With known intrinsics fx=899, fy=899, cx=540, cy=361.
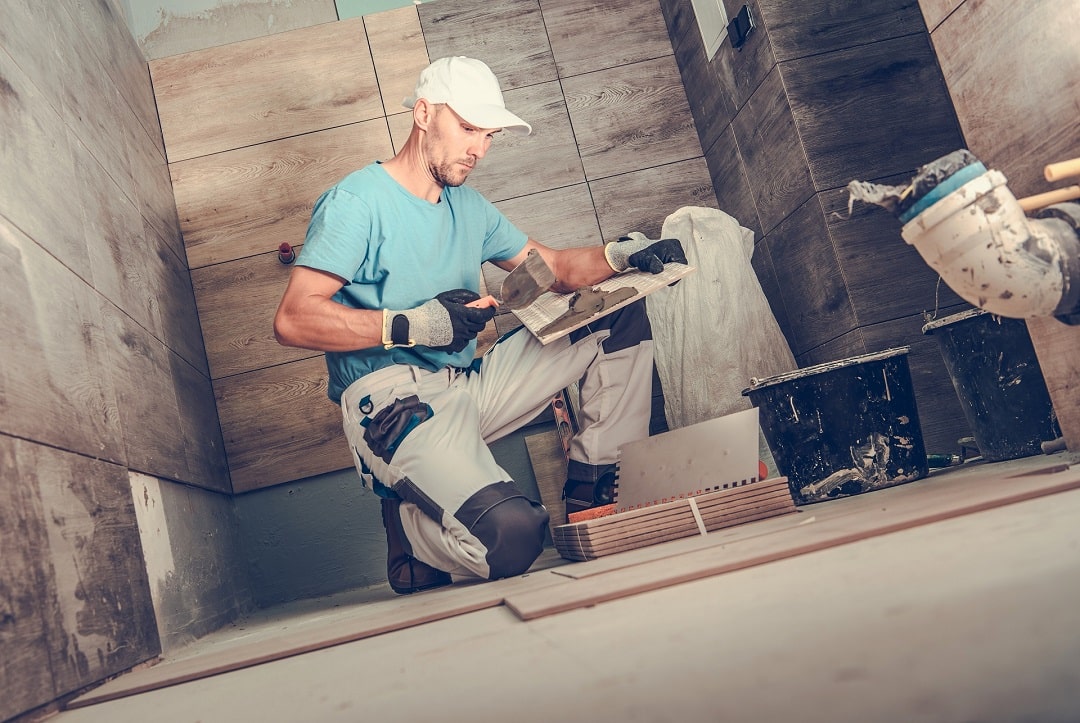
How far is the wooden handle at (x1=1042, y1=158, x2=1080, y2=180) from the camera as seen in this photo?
1220 mm

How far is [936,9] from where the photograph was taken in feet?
5.73

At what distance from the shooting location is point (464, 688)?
791 mm

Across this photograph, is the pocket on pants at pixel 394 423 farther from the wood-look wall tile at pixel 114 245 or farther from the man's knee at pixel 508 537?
the wood-look wall tile at pixel 114 245

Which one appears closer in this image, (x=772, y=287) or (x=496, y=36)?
(x=772, y=287)

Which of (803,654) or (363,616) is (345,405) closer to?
(363,616)

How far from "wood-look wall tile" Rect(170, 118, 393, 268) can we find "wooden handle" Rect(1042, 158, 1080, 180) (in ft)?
8.28

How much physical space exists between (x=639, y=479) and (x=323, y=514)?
1460 millimetres

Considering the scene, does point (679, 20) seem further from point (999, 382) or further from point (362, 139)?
point (999, 382)

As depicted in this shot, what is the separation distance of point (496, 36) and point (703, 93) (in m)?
0.82

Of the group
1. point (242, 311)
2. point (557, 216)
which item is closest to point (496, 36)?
point (557, 216)

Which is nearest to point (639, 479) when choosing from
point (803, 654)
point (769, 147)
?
point (769, 147)

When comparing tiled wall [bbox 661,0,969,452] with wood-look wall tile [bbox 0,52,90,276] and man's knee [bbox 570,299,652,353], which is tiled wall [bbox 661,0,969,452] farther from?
wood-look wall tile [bbox 0,52,90,276]

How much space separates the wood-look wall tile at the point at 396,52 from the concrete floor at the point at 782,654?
2591 mm

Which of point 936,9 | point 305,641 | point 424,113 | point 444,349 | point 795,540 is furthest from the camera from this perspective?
point 424,113
